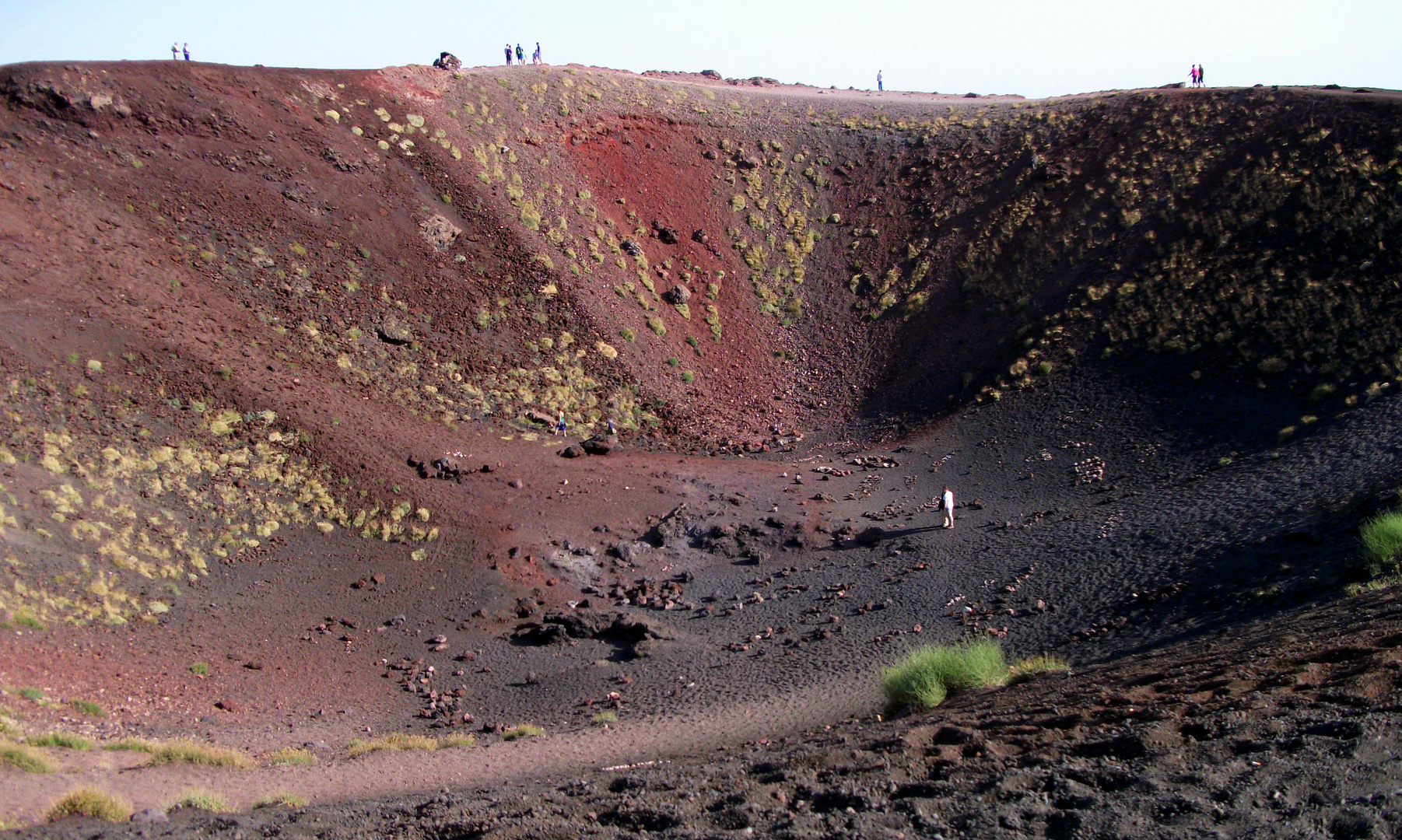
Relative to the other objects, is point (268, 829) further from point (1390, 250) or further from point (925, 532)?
point (1390, 250)

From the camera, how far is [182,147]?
101 ft

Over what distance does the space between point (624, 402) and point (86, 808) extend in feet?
73.0

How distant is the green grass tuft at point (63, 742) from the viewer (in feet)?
40.3

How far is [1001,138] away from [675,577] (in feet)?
94.2

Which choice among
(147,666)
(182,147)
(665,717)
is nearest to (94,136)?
(182,147)

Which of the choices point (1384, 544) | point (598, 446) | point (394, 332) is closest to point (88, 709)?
point (598, 446)

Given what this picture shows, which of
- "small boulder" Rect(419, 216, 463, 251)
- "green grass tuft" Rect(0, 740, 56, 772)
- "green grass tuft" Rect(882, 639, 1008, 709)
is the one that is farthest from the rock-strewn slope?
"small boulder" Rect(419, 216, 463, 251)

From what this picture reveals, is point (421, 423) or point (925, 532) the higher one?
point (421, 423)

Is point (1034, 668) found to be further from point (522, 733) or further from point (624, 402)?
point (624, 402)

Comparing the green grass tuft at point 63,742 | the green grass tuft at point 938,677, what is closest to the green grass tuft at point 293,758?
the green grass tuft at point 63,742

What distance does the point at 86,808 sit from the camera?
9.68 meters

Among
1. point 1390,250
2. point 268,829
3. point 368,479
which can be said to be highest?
point 1390,250

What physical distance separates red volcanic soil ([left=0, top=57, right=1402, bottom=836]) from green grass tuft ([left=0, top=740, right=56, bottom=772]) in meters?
0.58

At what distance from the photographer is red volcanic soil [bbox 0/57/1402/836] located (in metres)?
16.7
